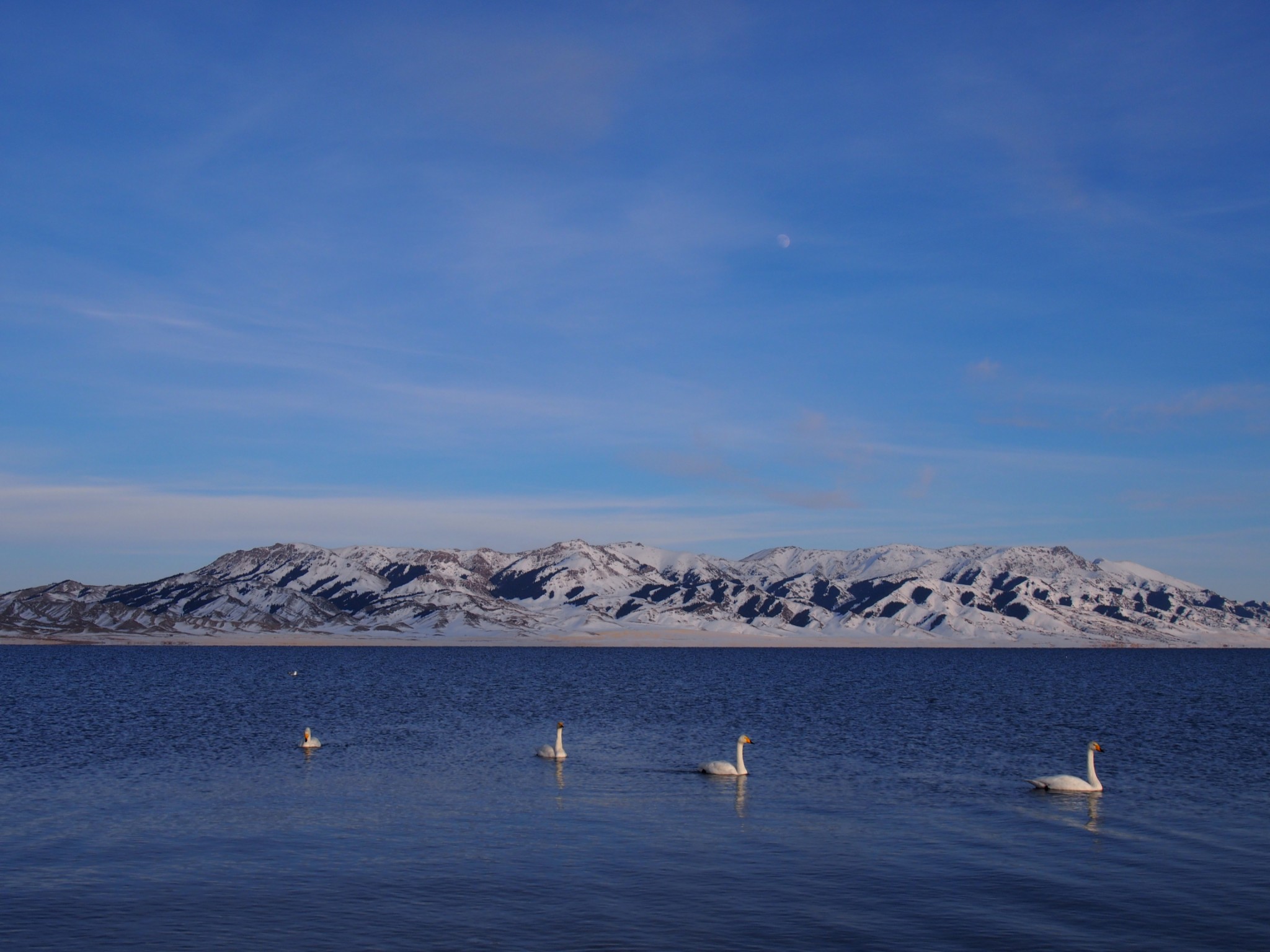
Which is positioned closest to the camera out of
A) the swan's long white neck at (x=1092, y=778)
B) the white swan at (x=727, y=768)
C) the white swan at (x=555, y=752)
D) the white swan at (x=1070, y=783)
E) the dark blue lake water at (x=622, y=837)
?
the dark blue lake water at (x=622, y=837)

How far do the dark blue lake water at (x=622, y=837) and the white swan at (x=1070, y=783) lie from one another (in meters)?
0.56

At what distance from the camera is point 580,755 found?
177 feet

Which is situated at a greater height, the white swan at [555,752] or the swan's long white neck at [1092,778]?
the swan's long white neck at [1092,778]

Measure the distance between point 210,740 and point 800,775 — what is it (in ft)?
111

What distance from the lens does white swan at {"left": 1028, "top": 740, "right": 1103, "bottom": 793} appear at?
139 ft

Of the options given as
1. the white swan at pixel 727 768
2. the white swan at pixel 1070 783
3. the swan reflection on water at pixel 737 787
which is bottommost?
the swan reflection on water at pixel 737 787

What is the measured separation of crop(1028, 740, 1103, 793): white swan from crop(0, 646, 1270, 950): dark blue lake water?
1.83 feet

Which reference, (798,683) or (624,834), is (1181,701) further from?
(624,834)

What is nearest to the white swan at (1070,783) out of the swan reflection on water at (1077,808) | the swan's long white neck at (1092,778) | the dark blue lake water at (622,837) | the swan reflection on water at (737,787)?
the swan's long white neck at (1092,778)

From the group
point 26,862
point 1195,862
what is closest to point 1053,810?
point 1195,862

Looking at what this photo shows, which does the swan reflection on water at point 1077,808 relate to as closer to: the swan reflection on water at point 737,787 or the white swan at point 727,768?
the swan reflection on water at point 737,787

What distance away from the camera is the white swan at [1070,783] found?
42.2m

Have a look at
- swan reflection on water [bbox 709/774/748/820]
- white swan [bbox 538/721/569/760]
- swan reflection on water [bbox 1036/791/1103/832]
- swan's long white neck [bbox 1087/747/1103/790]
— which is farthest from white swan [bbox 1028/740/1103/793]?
white swan [bbox 538/721/569/760]

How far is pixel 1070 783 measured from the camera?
42.3m
